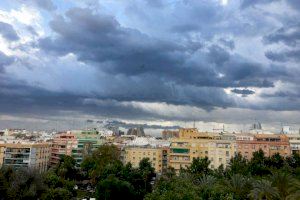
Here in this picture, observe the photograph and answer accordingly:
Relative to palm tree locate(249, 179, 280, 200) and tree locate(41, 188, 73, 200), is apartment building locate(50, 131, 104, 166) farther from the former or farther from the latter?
palm tree locate(249, 179, 280, 200)

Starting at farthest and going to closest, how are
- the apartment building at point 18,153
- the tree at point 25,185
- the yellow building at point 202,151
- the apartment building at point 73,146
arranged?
1. the apartment building at point 73,146
2. the apartment building at point 18,153
3. the yellow building at point 202,151
4. the tree at point 25,185

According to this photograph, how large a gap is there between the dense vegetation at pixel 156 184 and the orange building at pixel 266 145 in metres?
19.5

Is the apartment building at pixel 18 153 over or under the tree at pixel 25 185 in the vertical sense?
over

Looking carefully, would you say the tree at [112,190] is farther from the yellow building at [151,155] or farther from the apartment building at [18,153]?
the apartment building at [18,153]

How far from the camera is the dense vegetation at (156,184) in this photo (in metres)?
38.8

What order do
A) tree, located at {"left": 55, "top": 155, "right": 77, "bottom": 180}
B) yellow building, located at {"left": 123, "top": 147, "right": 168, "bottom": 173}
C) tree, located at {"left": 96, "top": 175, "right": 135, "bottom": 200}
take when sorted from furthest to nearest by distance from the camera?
yellow building, located at {"left": 123, "top": 147, "right": 168, "bottom": 173}
tree, located at {"left": 55, "top": 155, "right": 77, "bottom": 180}
tree, located at {"left": 96, "top": 175, "right": 135, "bottom": 200}

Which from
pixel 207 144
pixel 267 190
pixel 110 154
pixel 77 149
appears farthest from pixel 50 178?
pixel 77 149

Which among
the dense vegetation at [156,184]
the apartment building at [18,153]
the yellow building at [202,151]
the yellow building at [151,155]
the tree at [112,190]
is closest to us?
the dense vegetation at [156,184]

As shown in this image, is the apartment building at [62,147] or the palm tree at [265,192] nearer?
the palm tree at [265,192]

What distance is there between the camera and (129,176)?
76.2m

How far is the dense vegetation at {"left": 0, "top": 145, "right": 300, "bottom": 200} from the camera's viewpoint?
38.8 m

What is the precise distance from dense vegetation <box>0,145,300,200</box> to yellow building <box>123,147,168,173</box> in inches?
561

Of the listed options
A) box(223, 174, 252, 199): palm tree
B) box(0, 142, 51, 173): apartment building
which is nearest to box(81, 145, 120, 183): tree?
box(0, 142, 51, 173): apartment building

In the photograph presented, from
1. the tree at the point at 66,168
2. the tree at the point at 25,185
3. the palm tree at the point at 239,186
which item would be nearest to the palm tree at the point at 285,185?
the palm tree at the point at 239,186
